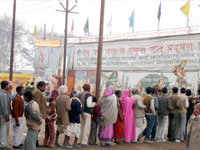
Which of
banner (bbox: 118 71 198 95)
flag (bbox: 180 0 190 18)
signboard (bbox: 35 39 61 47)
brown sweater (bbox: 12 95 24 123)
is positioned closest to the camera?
brown sweater (bbox: 12 95 24 123)

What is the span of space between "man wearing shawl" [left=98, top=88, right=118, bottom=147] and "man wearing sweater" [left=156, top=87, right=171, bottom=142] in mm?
1989

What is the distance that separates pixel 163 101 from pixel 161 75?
8.45 metres

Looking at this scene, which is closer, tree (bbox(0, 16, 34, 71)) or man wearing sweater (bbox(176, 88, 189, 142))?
man wearing sweater (bbox(176, 88, 189, 142))

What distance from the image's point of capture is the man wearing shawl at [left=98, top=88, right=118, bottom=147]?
9625 mm

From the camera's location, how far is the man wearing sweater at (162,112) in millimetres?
10930

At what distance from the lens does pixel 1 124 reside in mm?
8609

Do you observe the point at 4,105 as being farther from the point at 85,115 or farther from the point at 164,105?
the point at 164,105

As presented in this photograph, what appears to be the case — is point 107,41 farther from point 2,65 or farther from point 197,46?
point 2,65

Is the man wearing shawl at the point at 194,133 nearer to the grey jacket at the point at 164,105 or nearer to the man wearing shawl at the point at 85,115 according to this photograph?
the man wearing shawl at the point at 85,115

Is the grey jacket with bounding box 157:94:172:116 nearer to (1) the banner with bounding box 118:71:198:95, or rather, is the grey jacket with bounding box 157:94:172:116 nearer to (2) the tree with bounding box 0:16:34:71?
(1) the banner with bounding box 118:71:198:95

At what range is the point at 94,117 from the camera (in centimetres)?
989

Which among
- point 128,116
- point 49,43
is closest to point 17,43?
point 49,43

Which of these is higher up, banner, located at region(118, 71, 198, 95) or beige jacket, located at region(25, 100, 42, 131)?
banner, located at region(118, 71, 198, 95)

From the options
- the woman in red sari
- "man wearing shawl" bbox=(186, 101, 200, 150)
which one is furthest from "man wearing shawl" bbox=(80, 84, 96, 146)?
"man wearing shawl" bbox=(186, 101, 200, 150)
